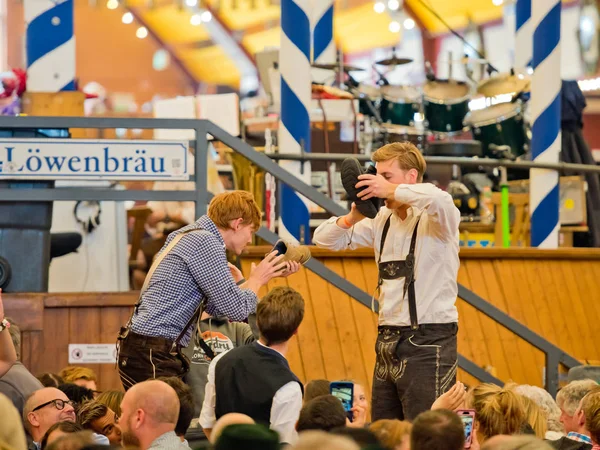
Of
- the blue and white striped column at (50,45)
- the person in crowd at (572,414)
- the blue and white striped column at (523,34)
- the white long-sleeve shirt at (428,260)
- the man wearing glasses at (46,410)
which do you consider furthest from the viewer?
the blue and white striped column at (523,34)

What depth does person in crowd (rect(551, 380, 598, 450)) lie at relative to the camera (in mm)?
4051

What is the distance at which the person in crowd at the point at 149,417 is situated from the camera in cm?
345

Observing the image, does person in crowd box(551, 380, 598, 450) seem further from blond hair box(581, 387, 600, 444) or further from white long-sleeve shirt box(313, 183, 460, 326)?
white long-sleeve shirt box(313, 183, 460, 326)

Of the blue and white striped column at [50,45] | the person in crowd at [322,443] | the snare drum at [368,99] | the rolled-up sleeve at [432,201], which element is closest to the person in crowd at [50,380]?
the rolled-up sleeve at [432,201]

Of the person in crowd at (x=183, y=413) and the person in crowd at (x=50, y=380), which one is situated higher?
the person in crowd at (x=50, y=380)

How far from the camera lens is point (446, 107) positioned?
10.8 m

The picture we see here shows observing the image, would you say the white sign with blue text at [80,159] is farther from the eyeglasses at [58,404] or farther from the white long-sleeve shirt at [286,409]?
the white long-sleeve shirt at [286,409]

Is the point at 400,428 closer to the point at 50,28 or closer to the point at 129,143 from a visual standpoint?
the point at 129,143

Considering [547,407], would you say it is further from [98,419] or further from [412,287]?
[98,419]

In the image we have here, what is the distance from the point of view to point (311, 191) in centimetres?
645

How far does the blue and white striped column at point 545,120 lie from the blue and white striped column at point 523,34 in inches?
68.2

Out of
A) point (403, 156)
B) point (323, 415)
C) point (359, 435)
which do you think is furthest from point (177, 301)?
point (359, 435)

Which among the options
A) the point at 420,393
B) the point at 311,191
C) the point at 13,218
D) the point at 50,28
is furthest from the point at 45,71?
the point at 420,393

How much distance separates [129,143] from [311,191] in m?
1.06
